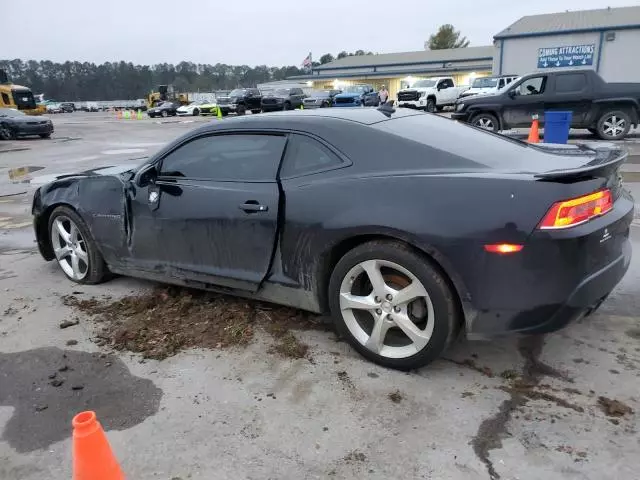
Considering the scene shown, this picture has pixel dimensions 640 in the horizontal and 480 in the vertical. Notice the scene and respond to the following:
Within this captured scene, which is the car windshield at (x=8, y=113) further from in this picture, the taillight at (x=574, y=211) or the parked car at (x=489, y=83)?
the taillight at (x=574, y=211)

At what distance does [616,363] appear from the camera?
304 cm

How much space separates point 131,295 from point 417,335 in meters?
2.54

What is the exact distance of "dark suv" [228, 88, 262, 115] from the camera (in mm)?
35094

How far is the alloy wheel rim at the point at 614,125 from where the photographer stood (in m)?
12.9

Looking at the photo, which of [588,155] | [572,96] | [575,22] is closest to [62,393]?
[588,155]

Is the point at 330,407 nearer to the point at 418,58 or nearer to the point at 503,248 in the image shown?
the point at 503,248

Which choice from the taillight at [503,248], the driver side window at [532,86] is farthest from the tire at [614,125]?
the taillight at [503,248]

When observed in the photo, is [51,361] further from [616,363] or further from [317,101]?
[317,101]

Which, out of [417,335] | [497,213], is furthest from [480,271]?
[417,335]

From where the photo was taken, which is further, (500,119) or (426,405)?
(500,119)

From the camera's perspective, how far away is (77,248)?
15.1ft

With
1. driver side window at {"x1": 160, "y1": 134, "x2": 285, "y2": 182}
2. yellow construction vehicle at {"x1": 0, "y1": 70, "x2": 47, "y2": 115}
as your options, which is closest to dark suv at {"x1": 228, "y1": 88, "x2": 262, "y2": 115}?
yellow construction vehicle at {"x1": 0, "y1": 70, "x2": 47, "y2": 115}

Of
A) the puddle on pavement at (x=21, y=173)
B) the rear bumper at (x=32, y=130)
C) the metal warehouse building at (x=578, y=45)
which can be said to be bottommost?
the puddle on pavement at (x=21, y=173)

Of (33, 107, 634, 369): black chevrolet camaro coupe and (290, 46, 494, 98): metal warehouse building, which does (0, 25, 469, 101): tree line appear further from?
(33, 107, 634, 369): black chevrolet camaro coupe
